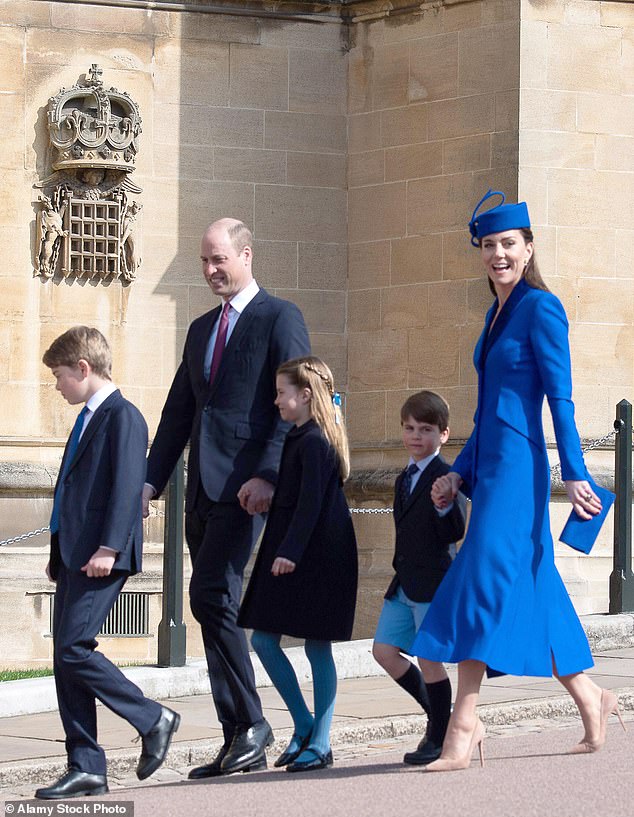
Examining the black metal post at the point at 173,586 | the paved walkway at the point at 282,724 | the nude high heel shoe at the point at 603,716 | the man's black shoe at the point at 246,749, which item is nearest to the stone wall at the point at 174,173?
the black metal post at the point at 173,586

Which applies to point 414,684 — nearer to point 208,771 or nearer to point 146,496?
point 208,771

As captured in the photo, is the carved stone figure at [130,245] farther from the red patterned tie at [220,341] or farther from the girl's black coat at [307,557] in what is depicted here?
the girl's black coat at [307,557]

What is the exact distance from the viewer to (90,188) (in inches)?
455

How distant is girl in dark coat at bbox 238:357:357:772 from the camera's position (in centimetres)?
593

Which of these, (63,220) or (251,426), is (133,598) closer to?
(63,220)

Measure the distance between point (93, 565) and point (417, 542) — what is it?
1255 mm

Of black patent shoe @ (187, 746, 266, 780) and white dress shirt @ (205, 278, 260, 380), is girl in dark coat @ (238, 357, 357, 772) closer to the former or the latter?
black patent shoe @ (187, 746, 266, 780)

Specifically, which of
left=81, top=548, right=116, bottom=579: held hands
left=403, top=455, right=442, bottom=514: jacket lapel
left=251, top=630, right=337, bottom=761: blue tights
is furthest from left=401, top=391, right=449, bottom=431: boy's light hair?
left=81, top=548, right=116, bottom=579: held hands

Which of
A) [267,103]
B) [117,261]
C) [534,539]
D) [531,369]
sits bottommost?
[534,539]

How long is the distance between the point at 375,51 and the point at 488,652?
7316 mm

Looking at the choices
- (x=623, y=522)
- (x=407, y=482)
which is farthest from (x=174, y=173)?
(x=407, y=482)

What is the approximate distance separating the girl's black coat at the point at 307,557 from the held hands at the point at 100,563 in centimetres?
58

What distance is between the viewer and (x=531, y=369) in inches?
231

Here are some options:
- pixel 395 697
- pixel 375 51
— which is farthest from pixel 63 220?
pixel 395 697
